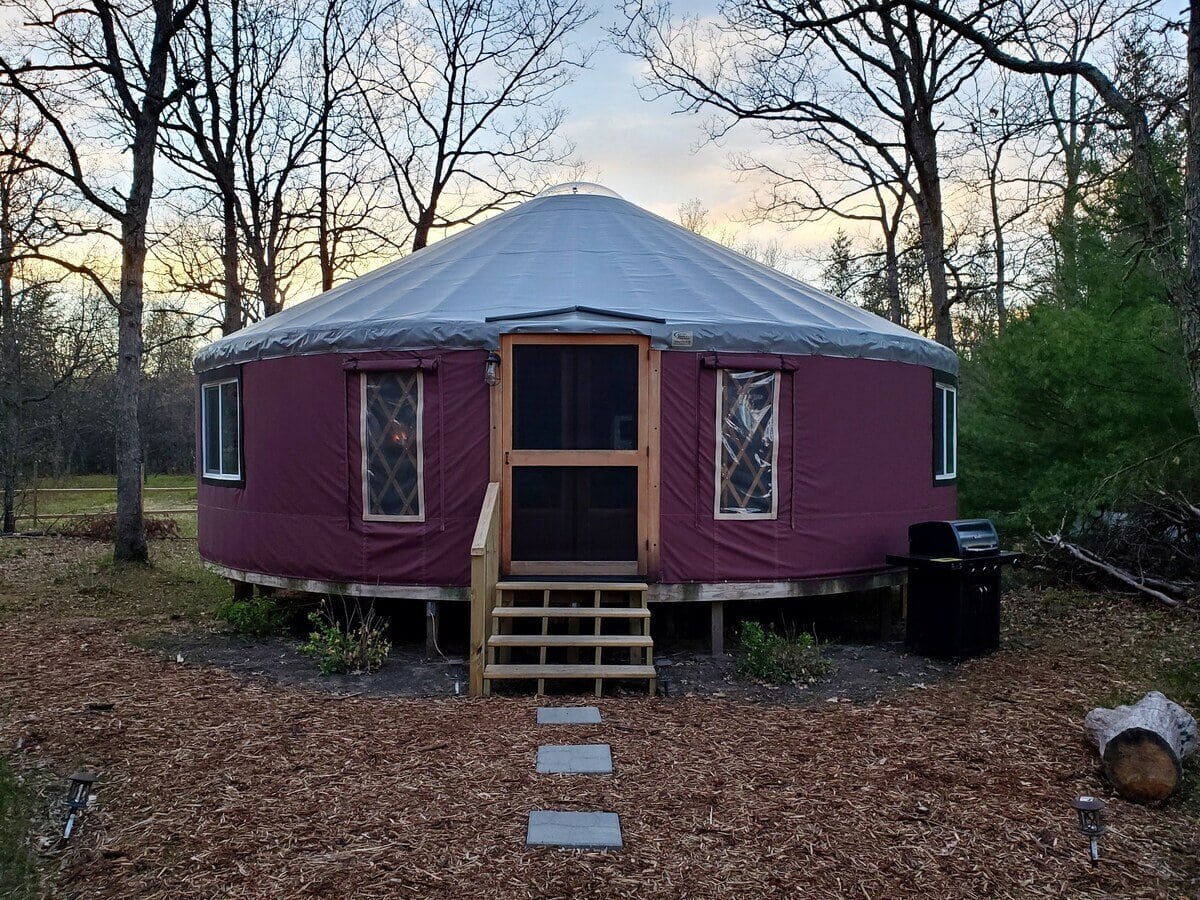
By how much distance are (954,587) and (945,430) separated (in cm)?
213

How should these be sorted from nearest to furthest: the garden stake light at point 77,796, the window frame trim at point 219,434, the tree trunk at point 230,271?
1. the garden stake light at point 77,796
2. the window frame trim at point 219,434
3. the tree trunk at point 230,271

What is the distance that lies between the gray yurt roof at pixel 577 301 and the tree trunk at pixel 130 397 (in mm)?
3274

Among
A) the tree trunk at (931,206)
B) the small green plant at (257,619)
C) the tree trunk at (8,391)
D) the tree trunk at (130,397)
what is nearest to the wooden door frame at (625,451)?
the small green plant at (257,619)

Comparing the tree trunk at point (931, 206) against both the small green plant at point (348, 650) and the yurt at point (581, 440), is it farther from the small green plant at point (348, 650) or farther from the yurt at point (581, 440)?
the small green plant at point (348, 650)

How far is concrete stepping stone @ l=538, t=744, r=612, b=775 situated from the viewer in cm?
393

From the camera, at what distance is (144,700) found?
5012 millimetres

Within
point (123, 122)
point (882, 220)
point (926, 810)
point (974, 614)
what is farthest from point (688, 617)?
point (882, 220)

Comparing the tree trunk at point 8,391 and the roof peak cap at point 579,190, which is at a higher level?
the roof peak cap at point 579,190

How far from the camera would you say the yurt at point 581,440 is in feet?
19.9

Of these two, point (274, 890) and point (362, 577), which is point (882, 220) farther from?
point (274, 890)

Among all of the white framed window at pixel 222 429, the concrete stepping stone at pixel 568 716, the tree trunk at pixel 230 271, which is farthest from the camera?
the tree trunk at pixel 230 271

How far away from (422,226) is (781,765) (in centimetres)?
1487

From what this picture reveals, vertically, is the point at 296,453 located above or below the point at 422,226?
below

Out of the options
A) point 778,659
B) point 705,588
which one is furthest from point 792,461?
point 778,659
